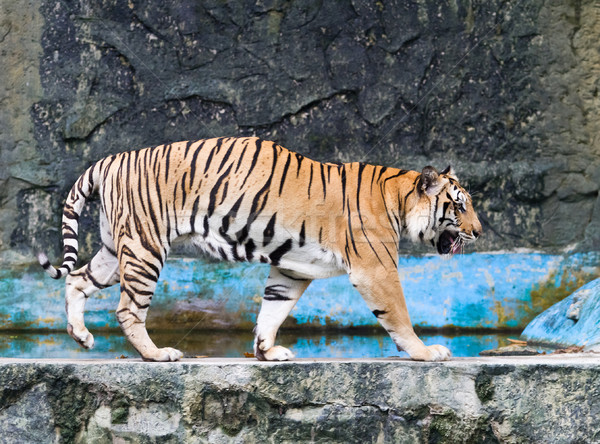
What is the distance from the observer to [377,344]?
6.41 meters

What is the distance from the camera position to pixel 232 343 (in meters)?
6.55

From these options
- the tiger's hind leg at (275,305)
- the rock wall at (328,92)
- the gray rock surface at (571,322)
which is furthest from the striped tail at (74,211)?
the gray rock surface at (571,322)

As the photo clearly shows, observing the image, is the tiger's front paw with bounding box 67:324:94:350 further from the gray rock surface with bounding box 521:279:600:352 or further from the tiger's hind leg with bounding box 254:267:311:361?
the gray rock surface with bounding box 521:279:600:352

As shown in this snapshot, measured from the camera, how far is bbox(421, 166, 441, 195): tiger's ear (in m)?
4.34

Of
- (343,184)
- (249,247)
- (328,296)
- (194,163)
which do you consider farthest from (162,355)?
(328,296)

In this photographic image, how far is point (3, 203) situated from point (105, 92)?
1.33 metres

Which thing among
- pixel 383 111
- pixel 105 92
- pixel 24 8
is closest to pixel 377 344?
pixel 383 111

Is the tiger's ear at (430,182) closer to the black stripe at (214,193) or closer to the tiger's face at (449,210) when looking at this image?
the tiger's face at (449,210)

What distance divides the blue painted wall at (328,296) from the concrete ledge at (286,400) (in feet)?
10.5

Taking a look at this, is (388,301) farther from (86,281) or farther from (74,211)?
(74,211)

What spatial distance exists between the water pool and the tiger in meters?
1.95

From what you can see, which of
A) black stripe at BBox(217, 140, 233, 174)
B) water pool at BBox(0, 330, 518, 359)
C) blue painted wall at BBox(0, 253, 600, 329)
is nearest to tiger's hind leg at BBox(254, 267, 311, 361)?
black stripe at BBox(217, 140, 233, 174)

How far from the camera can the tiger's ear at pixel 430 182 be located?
434 centimetres

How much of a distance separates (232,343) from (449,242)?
8.66 feet
